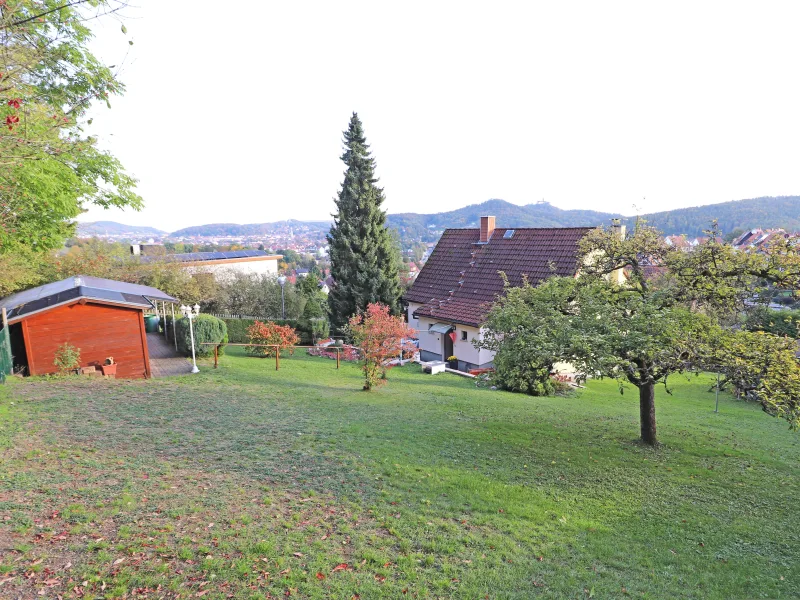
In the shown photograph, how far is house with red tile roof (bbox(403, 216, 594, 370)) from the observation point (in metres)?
21.2

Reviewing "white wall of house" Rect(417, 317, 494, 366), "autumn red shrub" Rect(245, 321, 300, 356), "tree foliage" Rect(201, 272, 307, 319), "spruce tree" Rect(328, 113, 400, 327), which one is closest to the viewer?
"autumn red shrub" Rect(245, 321, 300, 356)

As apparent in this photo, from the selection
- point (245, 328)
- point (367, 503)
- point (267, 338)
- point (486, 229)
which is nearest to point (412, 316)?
point (486, 229)

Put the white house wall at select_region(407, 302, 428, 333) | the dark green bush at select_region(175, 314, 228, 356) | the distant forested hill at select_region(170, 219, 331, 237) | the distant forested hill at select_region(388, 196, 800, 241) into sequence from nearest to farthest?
the dark green bush at select_region(175, 314, 228, 356), the white house wall at select_region(407, 302, 428, 333), the distant forested hill at select_region(388, 196, 800, 241), the distant forested hill at select_region(170, 219, 331, 237)

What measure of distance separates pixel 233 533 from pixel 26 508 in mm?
2530

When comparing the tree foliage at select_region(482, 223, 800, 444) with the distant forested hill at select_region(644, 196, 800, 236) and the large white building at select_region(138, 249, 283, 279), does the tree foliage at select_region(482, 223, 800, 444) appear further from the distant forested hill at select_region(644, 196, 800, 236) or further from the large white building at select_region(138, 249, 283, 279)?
the distant forested hill at select_region(644, 196, 800, 236)

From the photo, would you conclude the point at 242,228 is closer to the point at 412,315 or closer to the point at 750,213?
the point at 750,213

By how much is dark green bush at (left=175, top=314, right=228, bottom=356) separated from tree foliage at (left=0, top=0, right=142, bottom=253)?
16.3 feet

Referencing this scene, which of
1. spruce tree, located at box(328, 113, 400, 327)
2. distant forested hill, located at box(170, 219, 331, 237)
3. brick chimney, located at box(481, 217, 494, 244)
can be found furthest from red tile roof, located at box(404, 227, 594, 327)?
distant forested hill, located at box(170, 219, 331, 237)

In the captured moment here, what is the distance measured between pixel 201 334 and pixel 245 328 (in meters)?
8.37

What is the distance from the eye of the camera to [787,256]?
841 centimetres

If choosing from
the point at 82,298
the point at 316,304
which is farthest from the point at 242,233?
the point at 82,298

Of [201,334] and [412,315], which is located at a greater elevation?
[201,334]

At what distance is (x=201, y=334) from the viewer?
16750mm

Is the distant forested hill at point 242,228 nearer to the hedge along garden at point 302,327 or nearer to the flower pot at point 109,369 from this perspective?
the hedge along garden at point 302,327
